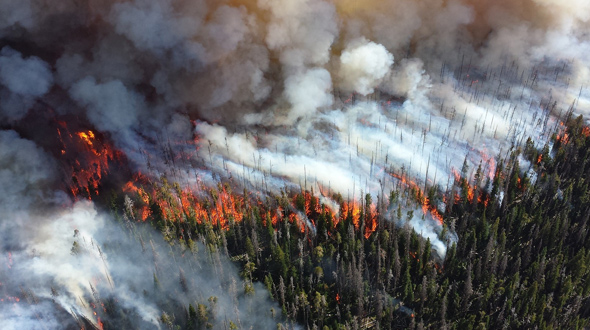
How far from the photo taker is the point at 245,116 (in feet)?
365

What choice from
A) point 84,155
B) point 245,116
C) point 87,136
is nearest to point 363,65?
point 245,116

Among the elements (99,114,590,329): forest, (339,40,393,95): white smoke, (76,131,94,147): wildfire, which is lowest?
(99,114,590,329): forest

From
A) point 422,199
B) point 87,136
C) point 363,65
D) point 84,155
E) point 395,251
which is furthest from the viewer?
point 363,65

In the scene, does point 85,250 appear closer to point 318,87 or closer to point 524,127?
point 318,87

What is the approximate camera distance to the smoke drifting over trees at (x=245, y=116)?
8600 cm

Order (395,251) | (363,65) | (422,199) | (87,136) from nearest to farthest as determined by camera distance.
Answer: (395,251) < (422,199) < (87,136) < (363,65)

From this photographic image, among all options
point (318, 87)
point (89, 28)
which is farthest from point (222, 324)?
point (89, 28)

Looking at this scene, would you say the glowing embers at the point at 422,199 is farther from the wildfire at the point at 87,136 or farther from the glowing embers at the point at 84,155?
the wildfire at the point at 87,136

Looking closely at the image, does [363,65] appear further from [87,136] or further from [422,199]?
[87,136]

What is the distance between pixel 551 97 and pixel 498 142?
34.1 meters

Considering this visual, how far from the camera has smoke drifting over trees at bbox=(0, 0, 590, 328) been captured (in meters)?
86.0

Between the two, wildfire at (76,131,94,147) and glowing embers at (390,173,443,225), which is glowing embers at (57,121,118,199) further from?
glowing embers at (390,173,443,225)

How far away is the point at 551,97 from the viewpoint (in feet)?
472

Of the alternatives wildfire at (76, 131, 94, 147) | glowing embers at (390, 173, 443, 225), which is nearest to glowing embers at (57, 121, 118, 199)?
wildfire at (76, 131, 94, 147)
